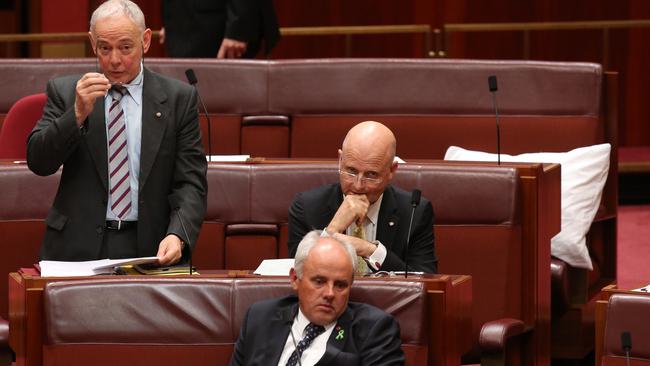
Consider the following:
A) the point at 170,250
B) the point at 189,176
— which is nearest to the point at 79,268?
the point at 170,250

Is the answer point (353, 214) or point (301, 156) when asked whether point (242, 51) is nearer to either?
Answer: point (301, 156)

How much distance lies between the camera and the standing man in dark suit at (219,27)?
383 centimetres

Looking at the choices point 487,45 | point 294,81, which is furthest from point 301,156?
point 487,45

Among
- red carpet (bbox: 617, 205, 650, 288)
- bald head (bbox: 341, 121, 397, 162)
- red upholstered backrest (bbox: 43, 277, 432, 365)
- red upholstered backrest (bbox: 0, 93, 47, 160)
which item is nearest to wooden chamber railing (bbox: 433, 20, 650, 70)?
red carpet (bbox: 617, 205, 650, 288)

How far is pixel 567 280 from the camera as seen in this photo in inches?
125

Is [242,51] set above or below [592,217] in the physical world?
above

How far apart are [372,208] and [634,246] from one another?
1.80 metres

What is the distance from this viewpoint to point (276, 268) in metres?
2.48

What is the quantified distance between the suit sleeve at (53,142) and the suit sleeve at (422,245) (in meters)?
0.60

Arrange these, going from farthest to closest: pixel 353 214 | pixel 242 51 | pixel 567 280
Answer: pixel 242 51
pixel 567 280
pixel 353 214

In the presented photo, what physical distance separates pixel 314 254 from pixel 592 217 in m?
1.21

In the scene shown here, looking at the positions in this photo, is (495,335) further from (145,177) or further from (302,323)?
(145,177)

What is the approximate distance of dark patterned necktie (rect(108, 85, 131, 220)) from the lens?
2.49 m

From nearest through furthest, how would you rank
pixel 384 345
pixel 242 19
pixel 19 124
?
1. pixel 384 345
2. pixel 19 124
3. pixel 242 19
